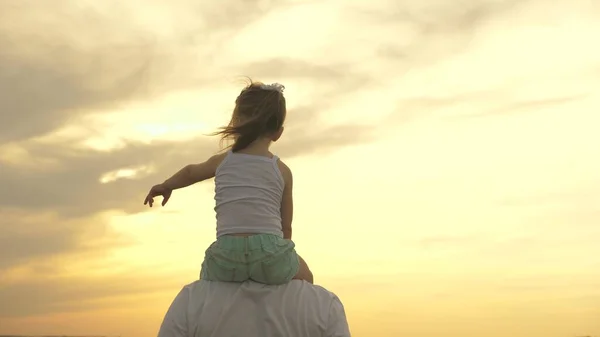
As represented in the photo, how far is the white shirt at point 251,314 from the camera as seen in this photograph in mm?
8039

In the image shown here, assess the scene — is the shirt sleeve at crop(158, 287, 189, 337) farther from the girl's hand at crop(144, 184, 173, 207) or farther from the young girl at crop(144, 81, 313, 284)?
the girl's hand at crop(144, 184, 173, 207)

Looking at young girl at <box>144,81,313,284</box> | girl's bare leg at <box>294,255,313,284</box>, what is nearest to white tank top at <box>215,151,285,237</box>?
young girl at <box>144,81,313,284</box>

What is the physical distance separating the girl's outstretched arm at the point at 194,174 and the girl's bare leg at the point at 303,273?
1256 mm

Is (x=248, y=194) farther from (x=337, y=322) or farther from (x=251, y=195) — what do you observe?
(x=337, y=322)

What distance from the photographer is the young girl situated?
807cm

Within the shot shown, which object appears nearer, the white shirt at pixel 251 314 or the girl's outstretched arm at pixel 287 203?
the white shirt at pixel 251 314

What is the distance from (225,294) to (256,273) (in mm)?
376

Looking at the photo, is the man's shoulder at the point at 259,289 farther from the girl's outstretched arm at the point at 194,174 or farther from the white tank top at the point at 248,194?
the girl's outstretched arm at the point at 194,174

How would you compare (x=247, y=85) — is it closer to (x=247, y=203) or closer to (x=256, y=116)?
(x=256, y=116)

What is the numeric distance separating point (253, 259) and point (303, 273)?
2.30 ft

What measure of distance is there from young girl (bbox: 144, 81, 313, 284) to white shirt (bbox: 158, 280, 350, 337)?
0.13 metres

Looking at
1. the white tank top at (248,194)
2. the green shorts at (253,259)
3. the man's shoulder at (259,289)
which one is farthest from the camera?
the white tank top at (248,194)

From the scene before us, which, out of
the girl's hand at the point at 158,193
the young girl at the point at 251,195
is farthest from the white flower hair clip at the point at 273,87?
the girl's hand at the point at 158,193

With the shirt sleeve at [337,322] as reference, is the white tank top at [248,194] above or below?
above
